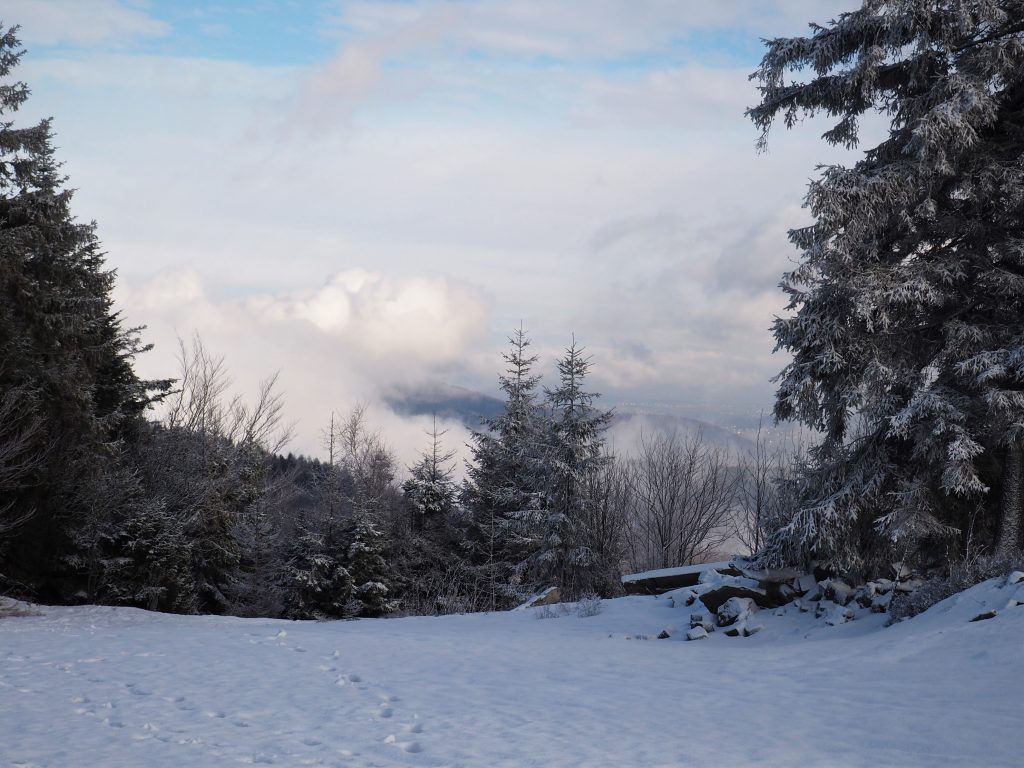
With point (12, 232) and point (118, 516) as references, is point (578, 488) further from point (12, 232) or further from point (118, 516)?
point (12, 232)

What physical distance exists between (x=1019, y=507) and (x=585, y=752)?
9042 millimetres

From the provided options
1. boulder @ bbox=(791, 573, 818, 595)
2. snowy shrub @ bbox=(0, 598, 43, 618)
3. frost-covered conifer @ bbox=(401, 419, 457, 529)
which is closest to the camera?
boulder @ bbox=(791, 573, 818, 595)

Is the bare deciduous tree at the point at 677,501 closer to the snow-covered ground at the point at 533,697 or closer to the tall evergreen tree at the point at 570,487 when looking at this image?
the tall evergreen tree at the point at 570,487

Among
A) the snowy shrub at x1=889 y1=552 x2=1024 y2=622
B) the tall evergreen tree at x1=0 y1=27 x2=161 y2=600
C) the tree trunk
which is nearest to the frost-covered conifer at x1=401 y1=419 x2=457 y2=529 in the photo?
the tall evergreen tree at x1=0 y1=27 x2=161 y2=600

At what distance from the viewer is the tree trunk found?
→ 38.6ft

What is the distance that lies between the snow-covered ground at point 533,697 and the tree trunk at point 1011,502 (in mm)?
2460

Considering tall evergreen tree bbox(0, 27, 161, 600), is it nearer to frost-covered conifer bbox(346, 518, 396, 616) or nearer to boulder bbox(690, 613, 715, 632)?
frost-covered conifer bbox(346, 518, 396, 616)

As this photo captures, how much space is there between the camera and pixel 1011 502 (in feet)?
38.8

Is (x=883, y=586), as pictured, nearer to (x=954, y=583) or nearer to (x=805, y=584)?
(x=805, y=584)

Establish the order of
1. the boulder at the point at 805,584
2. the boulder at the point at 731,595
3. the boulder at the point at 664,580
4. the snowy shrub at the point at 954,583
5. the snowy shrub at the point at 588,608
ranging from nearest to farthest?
the snowy shrub at the point at 954,583, the boulder at the point at 805,584, the boulder at the point at 731,595, the snowy shrub at the point at 588,608, the boulder at the point at 664,580

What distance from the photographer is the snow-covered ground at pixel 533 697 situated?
19.6 feet

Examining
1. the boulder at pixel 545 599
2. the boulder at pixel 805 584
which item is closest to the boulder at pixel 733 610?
the boulder at pixel 805 584

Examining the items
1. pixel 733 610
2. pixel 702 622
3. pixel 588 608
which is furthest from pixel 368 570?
pixel 733 610

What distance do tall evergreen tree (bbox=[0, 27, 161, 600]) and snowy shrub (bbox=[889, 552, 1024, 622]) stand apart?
51.2ft
